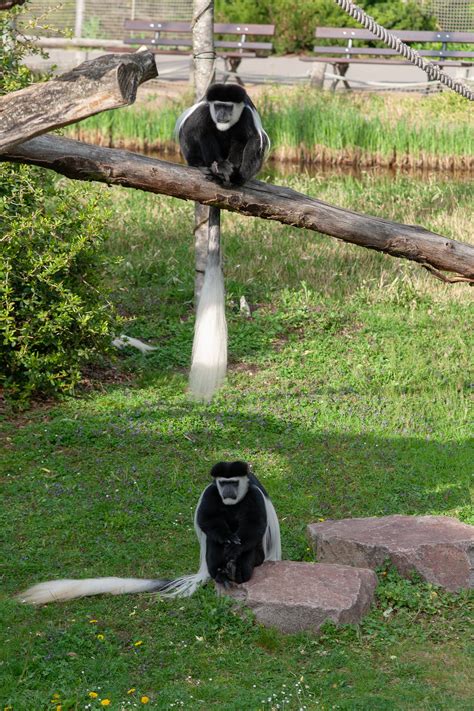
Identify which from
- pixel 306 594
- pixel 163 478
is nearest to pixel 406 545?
pixel 306 594

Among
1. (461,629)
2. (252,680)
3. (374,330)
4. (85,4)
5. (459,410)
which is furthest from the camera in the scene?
(85,4)

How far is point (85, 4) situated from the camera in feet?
68.8

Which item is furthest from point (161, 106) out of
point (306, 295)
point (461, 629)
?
point (461, 629)

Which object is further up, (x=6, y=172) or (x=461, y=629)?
(x=6, y=172)

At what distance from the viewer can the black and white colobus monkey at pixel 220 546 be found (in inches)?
156

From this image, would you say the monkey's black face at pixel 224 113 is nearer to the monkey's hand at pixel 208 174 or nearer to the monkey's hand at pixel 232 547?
the monkey's hand at pixel 208 174

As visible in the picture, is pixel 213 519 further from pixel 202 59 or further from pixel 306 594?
pixel 202 59

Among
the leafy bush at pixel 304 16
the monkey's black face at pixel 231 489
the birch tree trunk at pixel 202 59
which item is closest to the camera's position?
the monkey's black face at pixel 231 489

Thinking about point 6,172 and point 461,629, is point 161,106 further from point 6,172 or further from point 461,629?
point 461,629

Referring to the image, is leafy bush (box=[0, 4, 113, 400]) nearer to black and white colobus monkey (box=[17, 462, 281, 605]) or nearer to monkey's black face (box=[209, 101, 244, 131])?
monkey's black face (box=[209, 101, 244, 131])

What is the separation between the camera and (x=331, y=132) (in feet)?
40.9

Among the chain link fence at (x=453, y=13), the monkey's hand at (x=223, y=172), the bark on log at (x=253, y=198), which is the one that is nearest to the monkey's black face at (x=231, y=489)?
the bark on log at (x=253, y=198)

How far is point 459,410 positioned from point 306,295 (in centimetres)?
201

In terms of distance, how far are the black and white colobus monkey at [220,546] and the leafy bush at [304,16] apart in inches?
681
